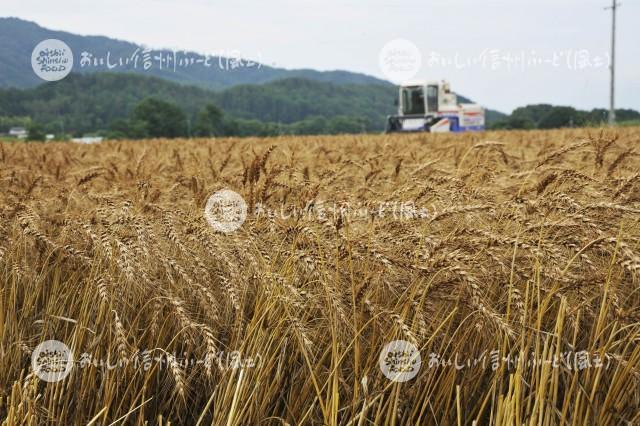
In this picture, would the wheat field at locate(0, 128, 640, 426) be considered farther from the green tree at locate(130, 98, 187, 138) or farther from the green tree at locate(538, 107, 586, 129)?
the green tree at locate(130, 98, 187, 138)

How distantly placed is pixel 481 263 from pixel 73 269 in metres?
1.75

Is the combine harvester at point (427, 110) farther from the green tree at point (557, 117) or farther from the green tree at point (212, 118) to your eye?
the green tree at point (212, 118)

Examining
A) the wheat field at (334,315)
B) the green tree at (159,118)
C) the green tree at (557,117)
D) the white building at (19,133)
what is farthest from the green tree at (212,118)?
the wheat field at (334,315)

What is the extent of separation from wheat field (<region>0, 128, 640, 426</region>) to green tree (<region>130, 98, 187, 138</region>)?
58.1 meters

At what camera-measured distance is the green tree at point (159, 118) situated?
59500 mm

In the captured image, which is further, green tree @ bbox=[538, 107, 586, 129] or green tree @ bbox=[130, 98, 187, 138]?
green tree @ bbox=[130, 98, 187, 138]

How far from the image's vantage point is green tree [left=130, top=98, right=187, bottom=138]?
195 feet

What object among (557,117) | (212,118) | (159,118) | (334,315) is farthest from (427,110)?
(212,118)

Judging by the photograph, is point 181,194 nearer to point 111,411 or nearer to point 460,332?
point 111,411

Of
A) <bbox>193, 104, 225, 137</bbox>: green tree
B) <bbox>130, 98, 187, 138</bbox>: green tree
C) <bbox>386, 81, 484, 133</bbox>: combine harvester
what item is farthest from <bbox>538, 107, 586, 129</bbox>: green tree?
<bbox>193, 104, 225, 137</bbox>: green tree

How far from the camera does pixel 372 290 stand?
6.81ft

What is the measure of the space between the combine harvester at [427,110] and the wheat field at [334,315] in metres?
25.7

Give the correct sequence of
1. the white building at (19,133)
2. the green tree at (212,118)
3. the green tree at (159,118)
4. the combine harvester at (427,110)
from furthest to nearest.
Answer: the green tree at (212,118)
the green tree at (159,118)
the white building at (19,133)
the combine harvester at (427,110)

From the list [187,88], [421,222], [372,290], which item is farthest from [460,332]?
[187,88]
